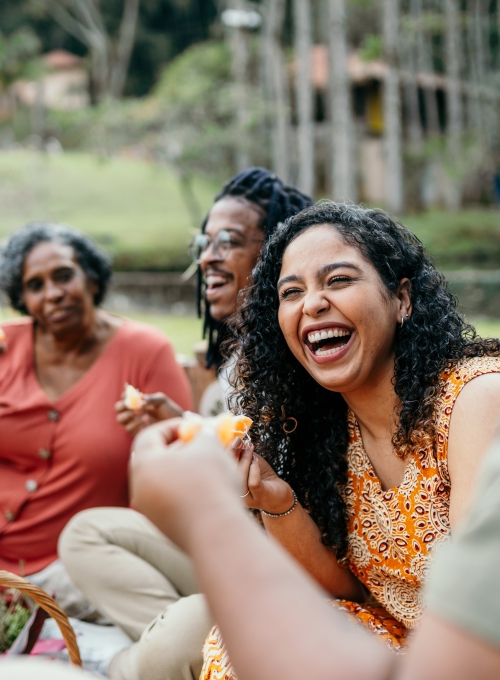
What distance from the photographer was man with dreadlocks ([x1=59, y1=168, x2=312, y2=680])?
2.45 metres

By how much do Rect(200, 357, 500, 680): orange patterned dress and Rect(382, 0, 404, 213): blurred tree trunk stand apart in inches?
670

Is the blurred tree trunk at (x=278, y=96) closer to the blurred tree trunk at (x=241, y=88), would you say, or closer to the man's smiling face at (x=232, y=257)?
the blurred tree trunk at (x=241, y=88)

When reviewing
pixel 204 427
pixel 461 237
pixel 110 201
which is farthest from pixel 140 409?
pixel 110 201

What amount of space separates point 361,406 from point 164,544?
138 centimetres

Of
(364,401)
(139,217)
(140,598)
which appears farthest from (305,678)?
(139,217)

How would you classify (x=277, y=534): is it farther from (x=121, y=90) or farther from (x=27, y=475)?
(x=121, y=90)

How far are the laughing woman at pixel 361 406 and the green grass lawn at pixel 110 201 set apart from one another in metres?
14.5

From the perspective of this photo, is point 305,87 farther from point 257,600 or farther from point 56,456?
point 257,600

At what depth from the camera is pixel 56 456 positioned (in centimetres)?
346

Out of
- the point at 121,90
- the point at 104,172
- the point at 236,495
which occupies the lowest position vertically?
the point at 236,495

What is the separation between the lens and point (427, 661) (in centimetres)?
93

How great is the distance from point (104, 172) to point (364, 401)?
71.8 feet

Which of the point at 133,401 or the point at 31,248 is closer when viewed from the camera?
the point at 133,401

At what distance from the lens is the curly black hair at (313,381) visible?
213 centimetres
